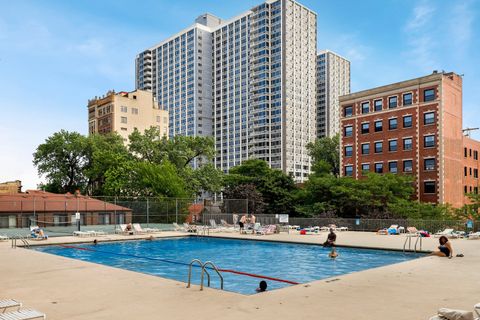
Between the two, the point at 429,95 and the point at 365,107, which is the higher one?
the point at 429,95

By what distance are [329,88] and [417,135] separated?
411 ft

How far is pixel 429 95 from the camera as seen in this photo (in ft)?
181

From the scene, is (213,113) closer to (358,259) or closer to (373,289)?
(358,259)

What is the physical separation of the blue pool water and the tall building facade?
14512 cm

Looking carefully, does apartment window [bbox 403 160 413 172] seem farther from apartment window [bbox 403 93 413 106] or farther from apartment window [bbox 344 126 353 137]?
apartment window [bbox 344 126 353 137]

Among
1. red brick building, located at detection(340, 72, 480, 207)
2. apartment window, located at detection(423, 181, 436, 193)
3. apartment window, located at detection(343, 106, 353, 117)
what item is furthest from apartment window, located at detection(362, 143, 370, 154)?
apartment window, located at detection(423, 181, 436, 193)

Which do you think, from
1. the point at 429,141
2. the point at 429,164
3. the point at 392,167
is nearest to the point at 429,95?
the point at 429,141

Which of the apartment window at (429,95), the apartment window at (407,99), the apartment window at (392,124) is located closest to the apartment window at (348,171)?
the apartment window at (392,124)

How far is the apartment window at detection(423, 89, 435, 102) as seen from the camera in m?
54.9

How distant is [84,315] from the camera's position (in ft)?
29.3

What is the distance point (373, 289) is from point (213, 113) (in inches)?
6211

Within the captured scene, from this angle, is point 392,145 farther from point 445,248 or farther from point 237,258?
point 445,248

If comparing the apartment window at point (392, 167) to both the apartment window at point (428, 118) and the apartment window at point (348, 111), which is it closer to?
the apartment window at point (428, 118)

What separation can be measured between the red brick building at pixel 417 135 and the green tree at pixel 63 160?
43.0m
